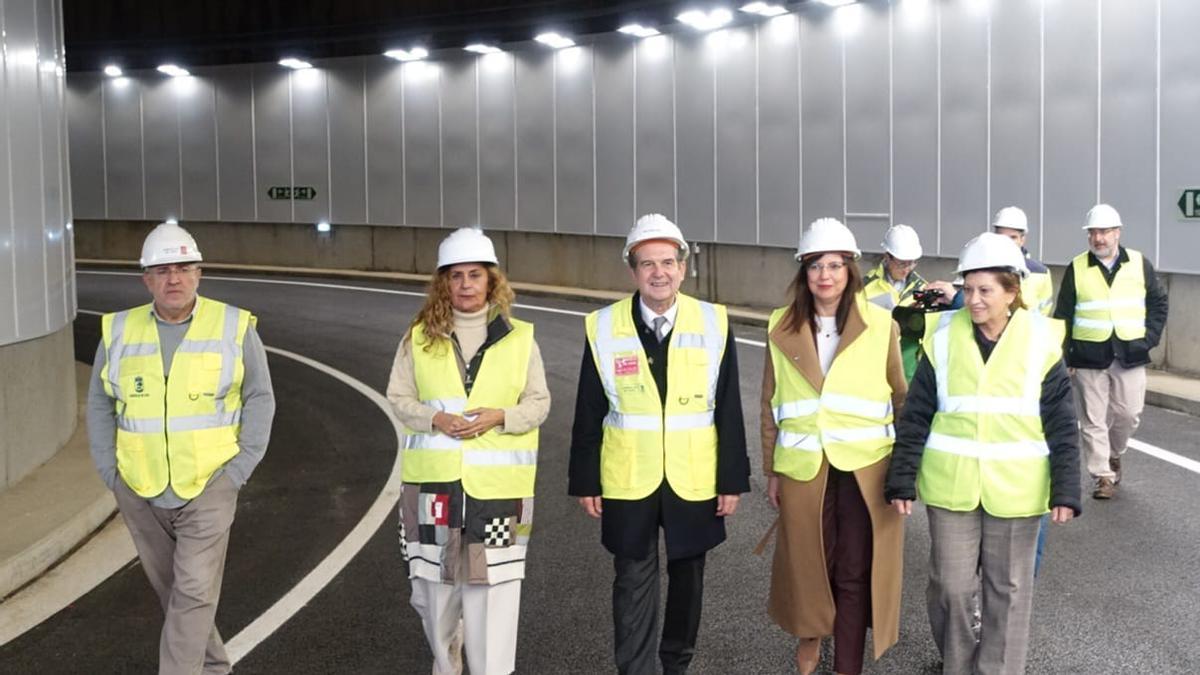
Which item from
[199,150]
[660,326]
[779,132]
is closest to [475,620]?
[660,326]

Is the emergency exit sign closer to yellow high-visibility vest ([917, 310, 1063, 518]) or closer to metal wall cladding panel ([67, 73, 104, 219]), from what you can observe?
yellow high-visibility vest ([917, 310, 1063, 518])

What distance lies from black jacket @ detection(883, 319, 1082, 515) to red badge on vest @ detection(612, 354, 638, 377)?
1150mm

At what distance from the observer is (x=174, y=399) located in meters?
6.14

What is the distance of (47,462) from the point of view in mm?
11008

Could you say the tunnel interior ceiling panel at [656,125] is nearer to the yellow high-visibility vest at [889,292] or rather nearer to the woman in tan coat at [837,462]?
the yellow high-visibility vest at [889,292]

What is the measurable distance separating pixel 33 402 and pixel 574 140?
18.1 meters

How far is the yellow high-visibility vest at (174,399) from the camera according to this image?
239 inches

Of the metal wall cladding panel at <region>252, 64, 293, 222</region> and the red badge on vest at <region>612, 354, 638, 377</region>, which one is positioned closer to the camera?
the red badge on vest at <region>612, 354, 638, 377</region>

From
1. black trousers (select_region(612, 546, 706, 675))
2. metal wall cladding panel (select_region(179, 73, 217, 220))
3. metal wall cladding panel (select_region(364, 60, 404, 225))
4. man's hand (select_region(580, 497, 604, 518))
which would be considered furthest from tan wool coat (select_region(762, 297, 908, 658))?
metal wall cladding panel (select_region(179, 73, 217, 220))

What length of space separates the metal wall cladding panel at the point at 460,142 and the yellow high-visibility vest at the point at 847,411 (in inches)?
969

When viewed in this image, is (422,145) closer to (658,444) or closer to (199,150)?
(199,150)

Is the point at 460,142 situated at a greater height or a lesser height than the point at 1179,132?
greater

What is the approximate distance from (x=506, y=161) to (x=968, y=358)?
80.0 feet

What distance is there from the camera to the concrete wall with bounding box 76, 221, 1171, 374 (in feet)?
51.7
